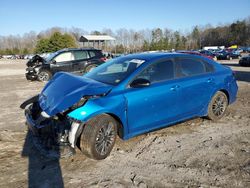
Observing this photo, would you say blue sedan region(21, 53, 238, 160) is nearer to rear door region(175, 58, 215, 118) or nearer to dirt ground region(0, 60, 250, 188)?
rear door region(175, 58, 215, 118)

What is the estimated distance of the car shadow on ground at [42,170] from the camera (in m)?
3.65

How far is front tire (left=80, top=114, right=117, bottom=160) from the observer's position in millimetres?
4094

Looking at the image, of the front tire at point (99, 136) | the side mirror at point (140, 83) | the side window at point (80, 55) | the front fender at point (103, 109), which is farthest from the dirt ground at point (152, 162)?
the side window at point (80, 55)

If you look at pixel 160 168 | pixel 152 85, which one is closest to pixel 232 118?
pixel 152 85

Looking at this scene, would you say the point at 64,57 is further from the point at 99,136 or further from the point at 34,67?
the point at 99,136

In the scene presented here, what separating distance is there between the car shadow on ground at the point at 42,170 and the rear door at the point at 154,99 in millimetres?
1399

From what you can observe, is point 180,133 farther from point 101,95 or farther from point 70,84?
point 70,84

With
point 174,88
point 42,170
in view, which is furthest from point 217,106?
point 42,170

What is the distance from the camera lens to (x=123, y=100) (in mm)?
4406

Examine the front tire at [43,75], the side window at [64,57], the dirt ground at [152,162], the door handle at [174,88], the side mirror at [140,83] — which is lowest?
the dirt ground at [152,162]

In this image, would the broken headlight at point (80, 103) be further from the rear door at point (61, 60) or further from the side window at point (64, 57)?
the side window at point (64, 57)

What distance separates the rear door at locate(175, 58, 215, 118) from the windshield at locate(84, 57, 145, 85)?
37.3 inches

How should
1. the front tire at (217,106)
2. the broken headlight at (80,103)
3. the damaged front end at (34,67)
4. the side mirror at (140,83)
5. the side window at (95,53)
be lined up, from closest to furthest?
the broken headlight at (80,103), the side mirror at (140,83), the front tire at (217,106), the damaged front end at (34,67), the side window at (95,53)

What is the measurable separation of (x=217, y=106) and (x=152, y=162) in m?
2.65
